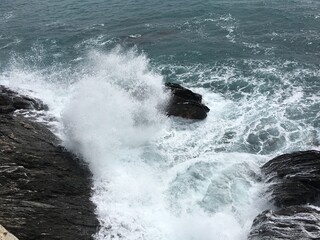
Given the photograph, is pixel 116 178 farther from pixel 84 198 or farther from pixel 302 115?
pixel 302 115

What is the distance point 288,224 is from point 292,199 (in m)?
1.63

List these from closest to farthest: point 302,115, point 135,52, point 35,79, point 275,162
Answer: point 275,162
point 302,115
point 35,79
point 135,52

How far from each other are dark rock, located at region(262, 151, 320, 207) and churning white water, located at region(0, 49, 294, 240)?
727 mm

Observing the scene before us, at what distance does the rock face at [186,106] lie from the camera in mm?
20938

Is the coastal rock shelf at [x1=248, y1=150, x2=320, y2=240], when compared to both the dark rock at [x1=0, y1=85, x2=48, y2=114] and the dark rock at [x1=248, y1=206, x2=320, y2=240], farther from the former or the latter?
the dark rock at [x1=0, y1=85, x2=48, y2=114]

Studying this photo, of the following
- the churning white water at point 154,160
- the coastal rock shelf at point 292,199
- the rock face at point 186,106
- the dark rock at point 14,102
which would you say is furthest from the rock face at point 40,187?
the rock face at point 186,106

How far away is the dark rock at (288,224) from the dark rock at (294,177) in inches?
30.1

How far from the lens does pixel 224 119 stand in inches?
825

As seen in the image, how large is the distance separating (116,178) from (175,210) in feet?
10.5

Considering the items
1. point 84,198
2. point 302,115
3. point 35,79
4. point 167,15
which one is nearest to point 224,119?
point 302,115

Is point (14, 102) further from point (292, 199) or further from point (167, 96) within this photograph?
point (292, 199)

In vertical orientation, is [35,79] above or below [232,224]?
above

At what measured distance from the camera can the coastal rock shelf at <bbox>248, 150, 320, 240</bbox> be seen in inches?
476

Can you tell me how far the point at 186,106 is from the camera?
69.2 feet
